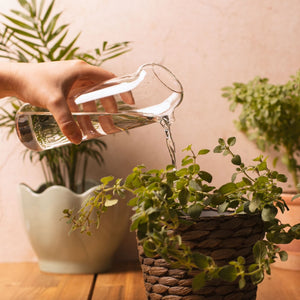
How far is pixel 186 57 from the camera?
1.26 meters

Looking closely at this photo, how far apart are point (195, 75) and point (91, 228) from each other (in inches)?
20.9

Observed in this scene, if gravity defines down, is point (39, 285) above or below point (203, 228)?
below

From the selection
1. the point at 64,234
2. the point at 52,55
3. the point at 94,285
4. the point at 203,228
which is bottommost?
the point at 94,285

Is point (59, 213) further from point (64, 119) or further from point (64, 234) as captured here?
point (64, 119)

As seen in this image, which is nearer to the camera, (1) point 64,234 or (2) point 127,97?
(2) point 127,97

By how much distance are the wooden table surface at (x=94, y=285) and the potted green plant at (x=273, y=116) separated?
129 millimetres

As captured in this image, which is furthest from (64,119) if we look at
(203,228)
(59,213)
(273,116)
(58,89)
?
(273,116)

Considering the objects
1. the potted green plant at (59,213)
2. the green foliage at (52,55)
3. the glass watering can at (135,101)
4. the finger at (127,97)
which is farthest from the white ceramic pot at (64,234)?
the finger at (127,97)

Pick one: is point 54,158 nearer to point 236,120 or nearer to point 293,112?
point 236,120

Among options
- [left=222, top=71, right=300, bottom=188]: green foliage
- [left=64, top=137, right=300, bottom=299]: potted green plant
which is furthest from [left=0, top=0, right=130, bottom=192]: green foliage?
[left=64, top=137, right=300, bottom=299]: potted green plant

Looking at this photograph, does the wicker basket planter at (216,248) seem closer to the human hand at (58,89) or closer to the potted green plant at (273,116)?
the human hand at (58,89)

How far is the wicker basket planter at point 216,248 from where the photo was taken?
645mm

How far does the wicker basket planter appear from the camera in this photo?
645 mm

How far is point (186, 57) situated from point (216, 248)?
2.42 ft
